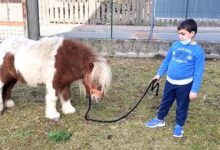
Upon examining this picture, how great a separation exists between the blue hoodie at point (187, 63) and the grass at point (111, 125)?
902 millimetres

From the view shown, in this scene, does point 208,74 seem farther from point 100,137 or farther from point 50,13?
point 50,13

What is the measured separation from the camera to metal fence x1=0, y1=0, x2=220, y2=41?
8641mm

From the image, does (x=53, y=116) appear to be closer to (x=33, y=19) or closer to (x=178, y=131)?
(x=178, y=131)

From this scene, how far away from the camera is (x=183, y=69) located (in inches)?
161

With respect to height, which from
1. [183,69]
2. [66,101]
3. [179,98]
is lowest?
[66,101]

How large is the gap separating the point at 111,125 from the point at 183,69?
1416mm

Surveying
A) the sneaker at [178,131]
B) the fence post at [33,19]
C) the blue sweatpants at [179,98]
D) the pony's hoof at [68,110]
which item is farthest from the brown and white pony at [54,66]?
the fence post at [33,19]

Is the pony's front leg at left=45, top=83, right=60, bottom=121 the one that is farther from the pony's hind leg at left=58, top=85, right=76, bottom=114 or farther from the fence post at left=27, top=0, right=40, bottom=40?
the fence post at left=27, top=0, right=40, bottom=40

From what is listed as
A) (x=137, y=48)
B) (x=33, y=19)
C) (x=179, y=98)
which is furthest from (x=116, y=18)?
(x=179, y=98)

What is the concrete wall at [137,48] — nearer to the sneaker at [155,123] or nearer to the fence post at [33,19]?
the fence post at [33,19]

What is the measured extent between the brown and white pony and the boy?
879 millimetres

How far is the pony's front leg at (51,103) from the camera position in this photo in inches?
186

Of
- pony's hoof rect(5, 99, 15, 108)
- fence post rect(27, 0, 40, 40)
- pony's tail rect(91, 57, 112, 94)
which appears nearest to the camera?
pony's tail rect(91, 57, 112, 94)

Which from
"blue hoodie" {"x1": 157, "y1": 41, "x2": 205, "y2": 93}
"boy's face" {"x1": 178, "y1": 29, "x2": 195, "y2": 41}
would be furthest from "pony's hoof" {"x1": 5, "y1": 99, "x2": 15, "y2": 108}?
"boy's face" {"x1": 178, "y1": 29, "x2": 195, "y2": 41}
